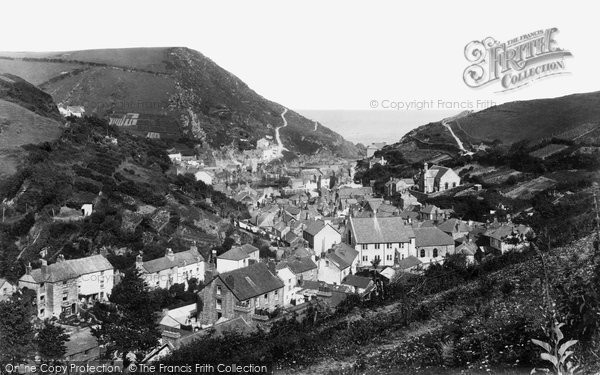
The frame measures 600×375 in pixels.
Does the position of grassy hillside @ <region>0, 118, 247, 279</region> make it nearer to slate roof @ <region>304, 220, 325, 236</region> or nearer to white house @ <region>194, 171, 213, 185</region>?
slate roof @ <region>304, 220, 325, 236</region>

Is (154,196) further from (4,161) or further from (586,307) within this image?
(586,307)

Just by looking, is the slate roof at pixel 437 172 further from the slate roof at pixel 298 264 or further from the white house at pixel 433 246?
the slate roof at pixel 298 264

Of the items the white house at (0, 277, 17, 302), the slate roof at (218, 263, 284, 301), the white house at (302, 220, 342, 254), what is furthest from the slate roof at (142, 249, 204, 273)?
the slate roof at (218, 263, 284, 301)

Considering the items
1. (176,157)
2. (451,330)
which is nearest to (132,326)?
(451,330)

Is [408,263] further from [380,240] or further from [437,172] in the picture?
[437,172]

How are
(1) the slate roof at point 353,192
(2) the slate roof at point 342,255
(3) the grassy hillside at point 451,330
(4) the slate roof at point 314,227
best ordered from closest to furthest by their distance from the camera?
(3) the grassy hillside at point 451,330 < (2) the slate roof at point 342,255 < (4) the slate roof at point 314,227 < (1) the slate roof at point 353,192

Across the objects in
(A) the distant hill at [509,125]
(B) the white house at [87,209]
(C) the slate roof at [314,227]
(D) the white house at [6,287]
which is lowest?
(D) the white house at [6,287]

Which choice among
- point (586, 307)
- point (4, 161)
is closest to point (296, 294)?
point (586, 307)

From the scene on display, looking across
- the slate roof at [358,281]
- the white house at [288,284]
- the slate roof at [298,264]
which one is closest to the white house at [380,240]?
the slate roof at [298,264]
